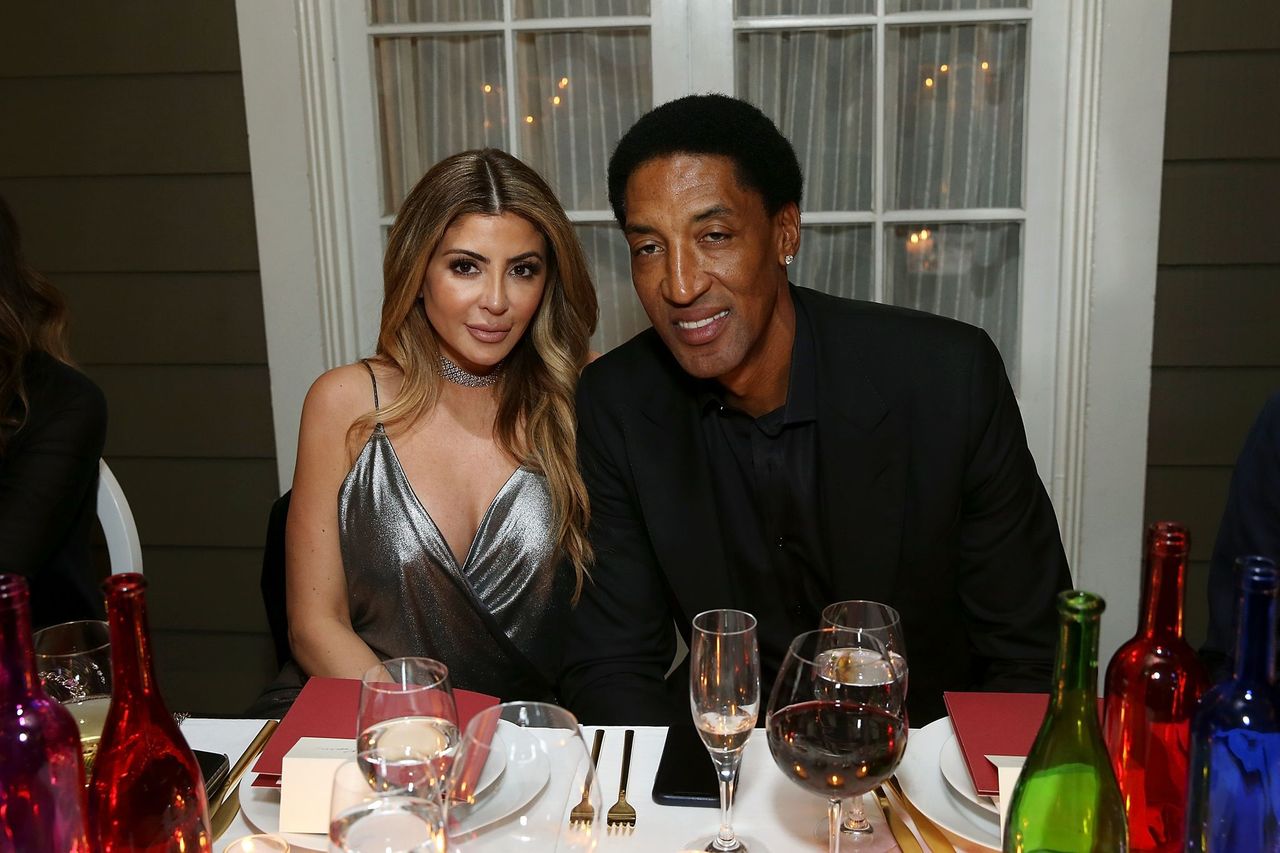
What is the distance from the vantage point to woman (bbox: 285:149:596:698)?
191 cm

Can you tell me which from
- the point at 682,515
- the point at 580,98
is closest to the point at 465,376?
the point at 682,515

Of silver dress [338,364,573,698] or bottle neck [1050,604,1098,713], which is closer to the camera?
bottle neck [1050,604,1098,713]

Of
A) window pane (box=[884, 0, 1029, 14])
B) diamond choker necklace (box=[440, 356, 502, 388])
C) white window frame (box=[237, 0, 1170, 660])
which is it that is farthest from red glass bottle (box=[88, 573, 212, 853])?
window pane (box=[884, 0, 1029, 14])

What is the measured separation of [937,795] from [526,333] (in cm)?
118

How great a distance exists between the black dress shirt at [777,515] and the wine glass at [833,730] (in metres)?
0.82

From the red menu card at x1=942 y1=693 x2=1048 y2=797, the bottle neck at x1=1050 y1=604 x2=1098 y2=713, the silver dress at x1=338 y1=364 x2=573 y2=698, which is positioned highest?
the bottle neck at x1=1050 y1=604 x2=1098 y2=713

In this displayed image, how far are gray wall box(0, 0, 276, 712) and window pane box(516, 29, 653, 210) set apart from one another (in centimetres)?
65

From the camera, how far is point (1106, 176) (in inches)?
95.8

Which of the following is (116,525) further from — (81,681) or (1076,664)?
(1076,664)

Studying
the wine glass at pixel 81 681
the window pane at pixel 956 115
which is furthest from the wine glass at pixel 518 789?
the window pane at pixel 956 115

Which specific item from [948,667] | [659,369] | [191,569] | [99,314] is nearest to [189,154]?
[99,314]

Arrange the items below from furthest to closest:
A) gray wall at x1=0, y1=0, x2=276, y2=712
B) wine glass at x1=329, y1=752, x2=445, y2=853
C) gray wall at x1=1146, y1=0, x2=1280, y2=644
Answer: gray wall at x1=0, y1=0, x2=276, y2=712
gray wall at x1=1146, y1=0, x2=1280, y2=644
wine glass at x1=329, y1=752, x2=445, y2=853

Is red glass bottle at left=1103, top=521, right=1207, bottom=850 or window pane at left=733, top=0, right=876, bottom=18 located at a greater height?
window pane at left=733, top=0, right=876, bottom=18

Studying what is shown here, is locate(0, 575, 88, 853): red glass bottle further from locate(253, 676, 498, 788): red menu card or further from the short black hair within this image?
the short black hair
